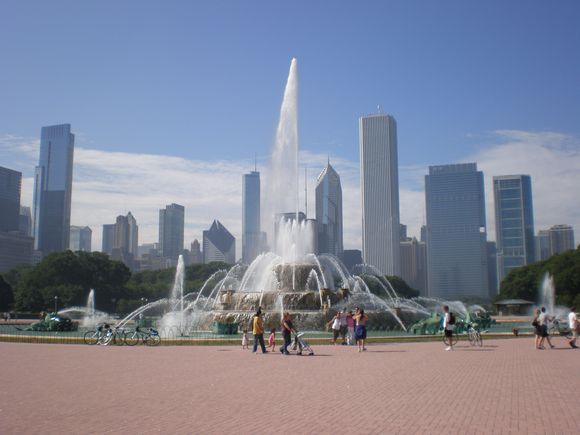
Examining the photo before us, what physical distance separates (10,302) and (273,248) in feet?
194

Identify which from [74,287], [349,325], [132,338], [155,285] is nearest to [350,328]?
[349,325]

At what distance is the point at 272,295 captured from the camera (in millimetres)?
41938

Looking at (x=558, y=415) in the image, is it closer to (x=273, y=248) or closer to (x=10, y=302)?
(x=273, y=248)

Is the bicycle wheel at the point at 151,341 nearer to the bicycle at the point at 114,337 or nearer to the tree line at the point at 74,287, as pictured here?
the bicycle at the point at 114,337

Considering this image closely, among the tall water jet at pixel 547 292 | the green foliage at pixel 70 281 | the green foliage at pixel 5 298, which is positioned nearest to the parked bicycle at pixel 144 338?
the green foliage at pixel 70 281

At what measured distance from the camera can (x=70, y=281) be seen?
103938 mm

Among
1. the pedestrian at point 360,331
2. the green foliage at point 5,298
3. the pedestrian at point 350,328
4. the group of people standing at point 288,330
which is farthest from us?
the green foliage at point 5,298

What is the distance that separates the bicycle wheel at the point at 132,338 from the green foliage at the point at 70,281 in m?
67.6

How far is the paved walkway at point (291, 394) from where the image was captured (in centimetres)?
993

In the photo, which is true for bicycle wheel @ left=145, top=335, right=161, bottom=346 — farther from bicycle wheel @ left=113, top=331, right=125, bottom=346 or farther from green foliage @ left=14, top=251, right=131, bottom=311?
green foliage @ left=14, top=251, right=131, bottom=311

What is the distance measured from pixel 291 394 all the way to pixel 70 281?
324 ft

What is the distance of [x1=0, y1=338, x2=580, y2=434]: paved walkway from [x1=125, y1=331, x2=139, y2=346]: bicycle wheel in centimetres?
681

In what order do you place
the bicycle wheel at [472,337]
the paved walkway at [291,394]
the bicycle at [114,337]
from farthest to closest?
the bicycle at [114,337] → the bicycle wheel at [472,337] → the paved walkway at [291,394]

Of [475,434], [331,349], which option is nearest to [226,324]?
[331,349]
